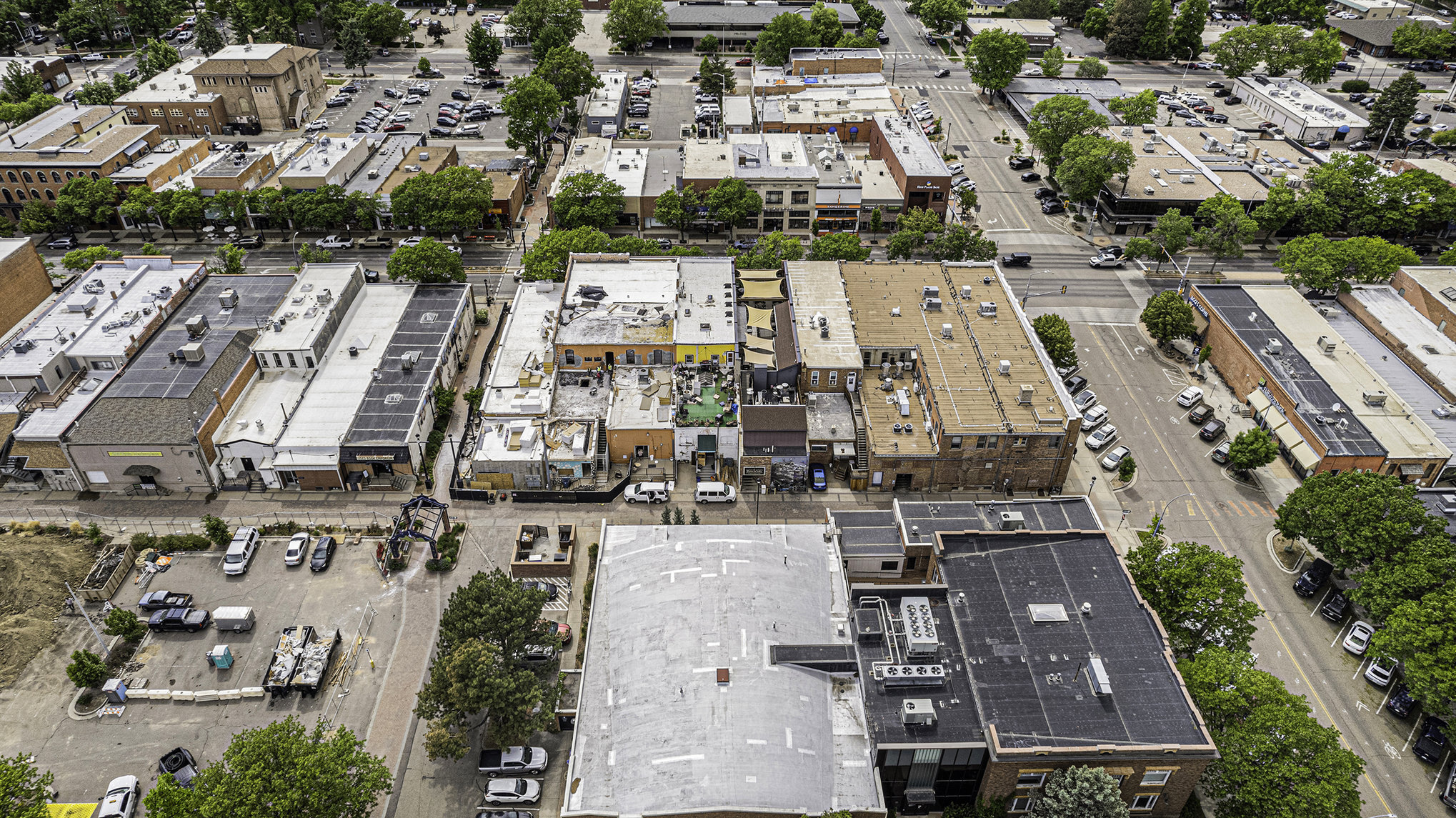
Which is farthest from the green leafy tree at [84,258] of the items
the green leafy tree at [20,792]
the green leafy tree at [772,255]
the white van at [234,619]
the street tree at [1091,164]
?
the street tree at [1091,164]

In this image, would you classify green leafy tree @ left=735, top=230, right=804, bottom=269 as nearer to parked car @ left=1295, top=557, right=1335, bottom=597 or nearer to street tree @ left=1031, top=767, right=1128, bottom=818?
parked car @ left=1295, top=557, right=1335, bottom=597

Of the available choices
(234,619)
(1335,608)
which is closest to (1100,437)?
(1335,608)

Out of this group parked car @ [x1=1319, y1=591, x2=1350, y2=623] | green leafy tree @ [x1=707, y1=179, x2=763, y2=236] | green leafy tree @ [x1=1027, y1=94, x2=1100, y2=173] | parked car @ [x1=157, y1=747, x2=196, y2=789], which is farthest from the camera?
green leafy tree @ [x1=1027, y1=94, x2=1100, y2=173]

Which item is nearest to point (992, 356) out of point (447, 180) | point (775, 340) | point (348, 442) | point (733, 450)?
point (775, 340)

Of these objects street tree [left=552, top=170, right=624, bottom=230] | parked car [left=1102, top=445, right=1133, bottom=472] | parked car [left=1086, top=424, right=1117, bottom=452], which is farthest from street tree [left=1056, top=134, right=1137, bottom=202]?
street tree [left=552, top=170, right=624, bottom=230]

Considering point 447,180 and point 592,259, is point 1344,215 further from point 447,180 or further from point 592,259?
point 447,180
